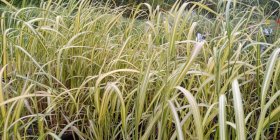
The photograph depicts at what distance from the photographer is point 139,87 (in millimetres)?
977

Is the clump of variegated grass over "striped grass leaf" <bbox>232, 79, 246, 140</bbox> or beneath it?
beneath

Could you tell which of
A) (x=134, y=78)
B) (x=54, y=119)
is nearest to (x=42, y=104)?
(x=54, y=119)

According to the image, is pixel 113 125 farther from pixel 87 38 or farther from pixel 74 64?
pixel 87 38

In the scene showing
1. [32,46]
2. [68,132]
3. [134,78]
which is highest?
[32,46]

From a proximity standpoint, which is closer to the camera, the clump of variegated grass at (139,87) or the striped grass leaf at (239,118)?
the striped grass leaf at (239,118)

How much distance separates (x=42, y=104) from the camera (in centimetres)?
132

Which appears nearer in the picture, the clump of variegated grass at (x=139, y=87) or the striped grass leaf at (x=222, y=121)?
the striped grass leaf at (x=222, y=121)

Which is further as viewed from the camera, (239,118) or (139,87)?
(139,87)

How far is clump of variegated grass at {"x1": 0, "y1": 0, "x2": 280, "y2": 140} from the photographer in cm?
92

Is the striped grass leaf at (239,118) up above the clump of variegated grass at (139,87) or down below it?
above

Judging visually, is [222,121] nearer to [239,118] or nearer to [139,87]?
[239,118]

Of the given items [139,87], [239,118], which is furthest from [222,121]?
[139,87]

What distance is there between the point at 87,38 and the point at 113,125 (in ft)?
1.86

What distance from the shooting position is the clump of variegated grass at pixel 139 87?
0.92 meters
